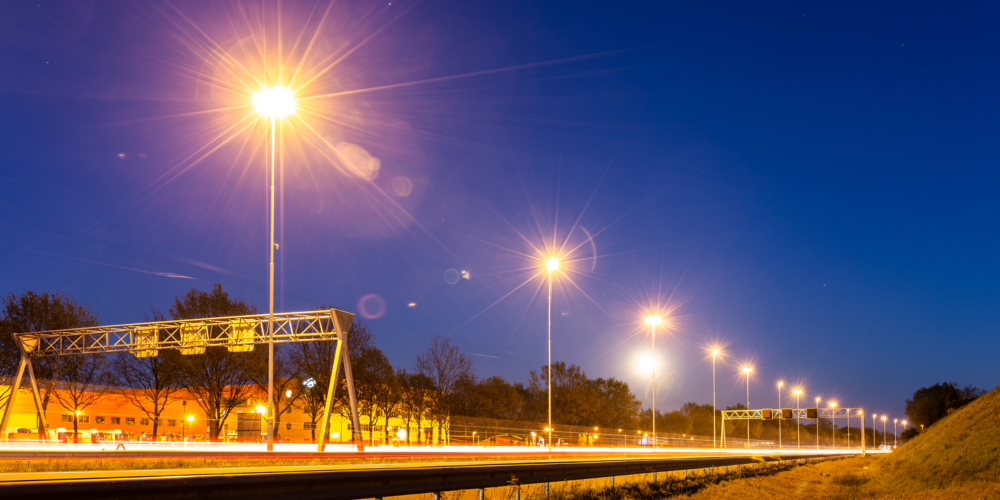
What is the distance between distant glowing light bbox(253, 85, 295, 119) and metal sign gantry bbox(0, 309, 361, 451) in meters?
11.4

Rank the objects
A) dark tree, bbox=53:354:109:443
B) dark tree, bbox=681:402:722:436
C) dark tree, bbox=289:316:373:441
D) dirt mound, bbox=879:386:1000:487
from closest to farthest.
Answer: dirt mound, bbox=879:386:1000:487 < dark tree, bbox=53:354:109:443 < dark tree, bbox=289:316:373:441 < dark tree, bbox=681:402:722:436

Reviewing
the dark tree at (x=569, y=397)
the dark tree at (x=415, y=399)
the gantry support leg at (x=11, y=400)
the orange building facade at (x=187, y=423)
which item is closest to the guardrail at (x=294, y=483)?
the orange building facade at (x=187, y=423)

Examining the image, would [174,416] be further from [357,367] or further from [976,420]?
[976,420]

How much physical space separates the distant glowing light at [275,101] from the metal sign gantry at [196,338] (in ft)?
37.3

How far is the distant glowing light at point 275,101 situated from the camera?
1144 inches

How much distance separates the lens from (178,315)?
58.8m

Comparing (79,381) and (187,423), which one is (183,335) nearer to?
(187,423)

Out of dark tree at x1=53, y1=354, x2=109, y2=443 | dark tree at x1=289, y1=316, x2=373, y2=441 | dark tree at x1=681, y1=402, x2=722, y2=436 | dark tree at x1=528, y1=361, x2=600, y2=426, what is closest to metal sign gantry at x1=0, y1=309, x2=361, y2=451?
dark tree at x1=53, y1=354, x2=109, y2=443

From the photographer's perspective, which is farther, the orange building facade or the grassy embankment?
the orange building facade

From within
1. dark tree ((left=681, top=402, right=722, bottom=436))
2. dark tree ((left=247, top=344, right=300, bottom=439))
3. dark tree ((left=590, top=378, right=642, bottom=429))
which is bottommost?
dark tree ((left=681, top=402, right=722, bottom=436))

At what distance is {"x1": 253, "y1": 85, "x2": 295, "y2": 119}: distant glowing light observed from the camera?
1144 inches

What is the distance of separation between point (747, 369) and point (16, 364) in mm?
80766

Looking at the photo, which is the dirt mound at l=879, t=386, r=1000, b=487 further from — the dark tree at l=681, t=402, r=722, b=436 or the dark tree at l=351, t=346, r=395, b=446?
the dark tree at l=681, t=402, r=722, b=436

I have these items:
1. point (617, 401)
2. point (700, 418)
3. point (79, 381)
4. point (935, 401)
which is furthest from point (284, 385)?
point (700, 418)
